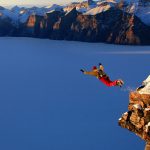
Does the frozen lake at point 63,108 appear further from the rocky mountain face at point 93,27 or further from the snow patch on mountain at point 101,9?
the snow patch on mountain at point 101,9

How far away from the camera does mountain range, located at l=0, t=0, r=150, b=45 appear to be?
310ft

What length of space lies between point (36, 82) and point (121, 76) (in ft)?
28.0

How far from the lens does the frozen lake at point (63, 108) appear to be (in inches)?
901

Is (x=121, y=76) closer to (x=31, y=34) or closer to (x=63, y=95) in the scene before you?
(x=63, y=95)

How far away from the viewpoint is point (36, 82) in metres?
41.8

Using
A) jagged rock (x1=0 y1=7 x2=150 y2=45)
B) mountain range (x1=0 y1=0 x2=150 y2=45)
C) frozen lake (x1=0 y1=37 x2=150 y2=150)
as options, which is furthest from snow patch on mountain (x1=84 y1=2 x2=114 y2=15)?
frozen lake (x1=0 y1=37 x2=150 y2=150)

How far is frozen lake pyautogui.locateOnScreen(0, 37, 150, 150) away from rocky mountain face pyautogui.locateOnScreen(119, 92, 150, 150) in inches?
312

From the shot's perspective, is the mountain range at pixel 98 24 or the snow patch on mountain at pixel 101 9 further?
the snow patch on mountain at pixel 101 9

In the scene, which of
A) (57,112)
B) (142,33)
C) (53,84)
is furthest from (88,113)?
(142,33)

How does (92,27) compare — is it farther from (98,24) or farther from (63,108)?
(63,108)

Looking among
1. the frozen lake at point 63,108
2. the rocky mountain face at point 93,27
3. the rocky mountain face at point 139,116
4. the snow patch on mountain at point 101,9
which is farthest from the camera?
the snow patch on mountain at point 101,9

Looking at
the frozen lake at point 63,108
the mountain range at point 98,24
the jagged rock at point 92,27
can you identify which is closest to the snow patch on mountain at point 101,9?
the mountain range at point 98,24

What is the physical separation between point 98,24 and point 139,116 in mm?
88909

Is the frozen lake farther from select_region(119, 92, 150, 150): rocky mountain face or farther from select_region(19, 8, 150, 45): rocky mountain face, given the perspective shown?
select_region(19, 8, 150, 45): rocky mountain face
